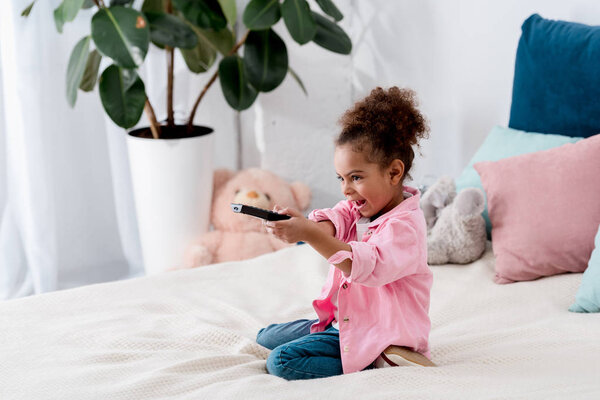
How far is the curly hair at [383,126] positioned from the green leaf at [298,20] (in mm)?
1053

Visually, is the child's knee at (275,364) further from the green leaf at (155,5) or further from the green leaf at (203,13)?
the green leaf at (155,5)

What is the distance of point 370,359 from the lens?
4.19 ft

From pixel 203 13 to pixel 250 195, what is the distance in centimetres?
66

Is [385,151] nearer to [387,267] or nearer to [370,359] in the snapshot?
[387,267]

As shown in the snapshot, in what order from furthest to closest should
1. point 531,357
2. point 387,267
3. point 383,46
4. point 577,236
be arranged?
point 383,46
point 577,236
point 531,357
point 387,267

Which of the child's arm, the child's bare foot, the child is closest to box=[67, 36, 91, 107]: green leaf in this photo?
the child

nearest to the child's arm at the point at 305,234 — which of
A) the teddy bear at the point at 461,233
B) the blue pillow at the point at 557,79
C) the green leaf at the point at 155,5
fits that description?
the teddy bear at the point at 461,233

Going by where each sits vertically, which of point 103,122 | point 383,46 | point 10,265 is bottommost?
point 10,265

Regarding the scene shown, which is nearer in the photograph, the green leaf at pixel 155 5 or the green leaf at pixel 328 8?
the green leaf at pixel 328 8

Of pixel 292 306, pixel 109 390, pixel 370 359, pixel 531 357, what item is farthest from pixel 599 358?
pixel 109 390

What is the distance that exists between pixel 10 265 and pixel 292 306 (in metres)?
1.44

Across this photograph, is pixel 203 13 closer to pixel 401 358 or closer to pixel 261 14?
pixel 261 14

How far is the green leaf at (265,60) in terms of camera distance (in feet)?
7.80

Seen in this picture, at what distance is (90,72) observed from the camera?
243 cm
